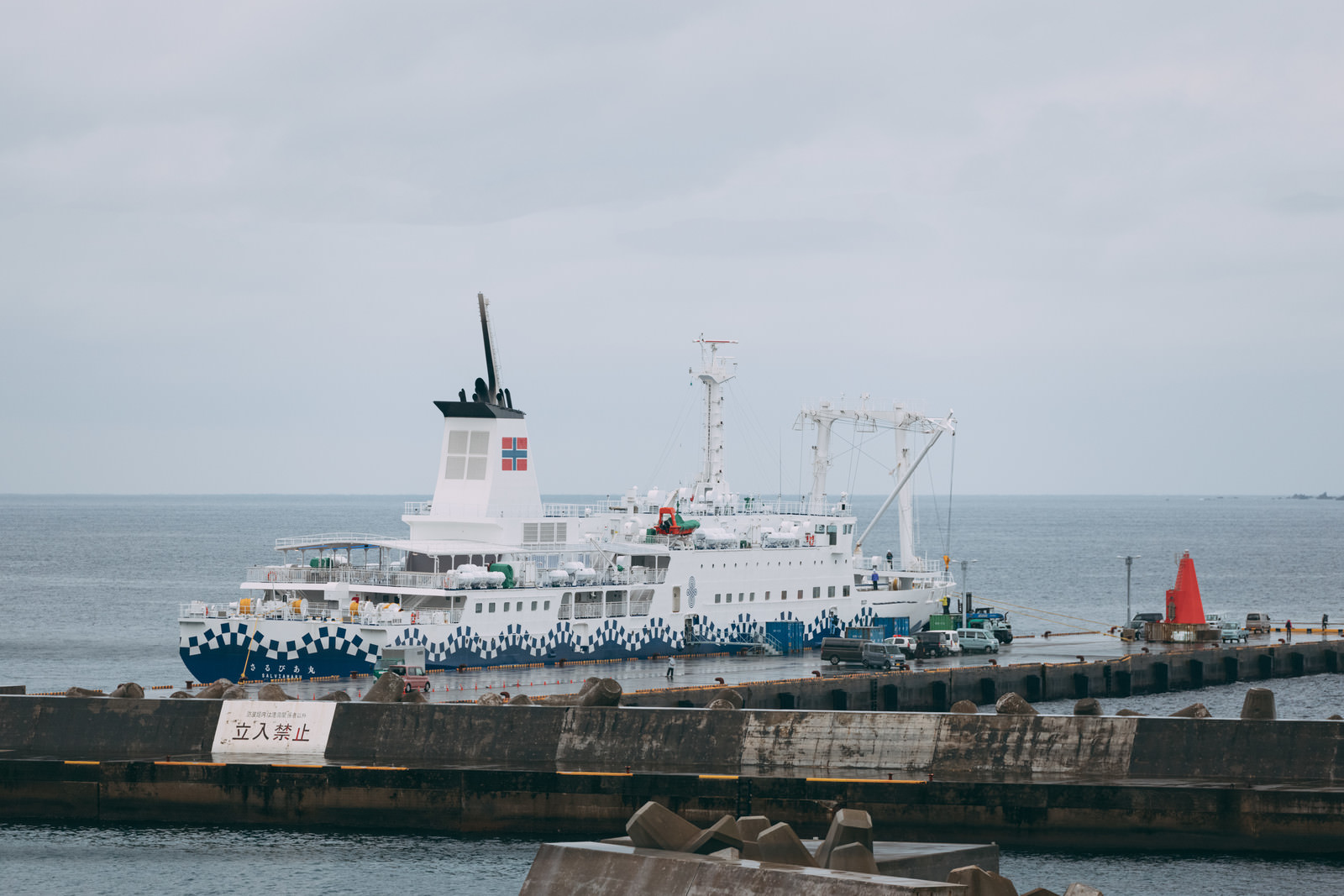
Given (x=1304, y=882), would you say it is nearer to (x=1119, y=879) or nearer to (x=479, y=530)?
(x=1119, y=879)

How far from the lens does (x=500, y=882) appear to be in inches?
1090

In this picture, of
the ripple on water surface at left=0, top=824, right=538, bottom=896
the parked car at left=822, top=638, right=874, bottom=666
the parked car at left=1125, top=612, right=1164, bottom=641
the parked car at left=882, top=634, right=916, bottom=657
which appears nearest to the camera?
the ripple on water surface at left=0, top=824, right=538, bottom=896

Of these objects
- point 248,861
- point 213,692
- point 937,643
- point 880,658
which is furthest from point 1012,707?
point 937,643

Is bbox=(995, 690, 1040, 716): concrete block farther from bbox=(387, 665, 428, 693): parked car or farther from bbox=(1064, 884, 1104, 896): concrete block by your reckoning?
bbox=(387, 665, 428, 693): parked car

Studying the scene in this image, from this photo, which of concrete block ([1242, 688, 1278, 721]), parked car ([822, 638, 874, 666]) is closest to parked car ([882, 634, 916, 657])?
parked car ([822, 638, 874, 666])

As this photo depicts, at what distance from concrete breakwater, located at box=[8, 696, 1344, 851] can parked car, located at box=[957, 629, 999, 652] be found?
984 inches

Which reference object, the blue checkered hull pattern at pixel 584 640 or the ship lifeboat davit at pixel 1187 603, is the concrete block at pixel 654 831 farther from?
the ship lifeboat davit at pixel 1187 603

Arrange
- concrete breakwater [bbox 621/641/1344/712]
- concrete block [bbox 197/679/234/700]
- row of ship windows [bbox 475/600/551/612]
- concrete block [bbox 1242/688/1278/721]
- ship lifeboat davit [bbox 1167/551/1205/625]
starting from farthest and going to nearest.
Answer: ship lifeboat davit [bbox 1167/551/1205/625], row of ship windows [bbox 475/600/551/612], concrete breakwater [bbox 621/641/1344/712], concrete block [bbox 197/679/234/700], concrete block [bbox 1242/688/1278/721]

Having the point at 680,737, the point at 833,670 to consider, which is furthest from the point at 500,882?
the point at 833,670

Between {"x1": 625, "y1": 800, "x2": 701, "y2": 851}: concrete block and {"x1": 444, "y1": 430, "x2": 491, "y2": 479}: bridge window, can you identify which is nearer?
{"x1": 625, "y1": 800, "x2": 701, "y2": 851}: concrete block

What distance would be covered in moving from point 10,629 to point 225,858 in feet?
171

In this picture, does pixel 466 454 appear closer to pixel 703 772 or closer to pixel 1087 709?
pixel 703 772

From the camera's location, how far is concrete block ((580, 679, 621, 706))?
33281 mm

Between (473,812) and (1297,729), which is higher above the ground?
(1297,729)
